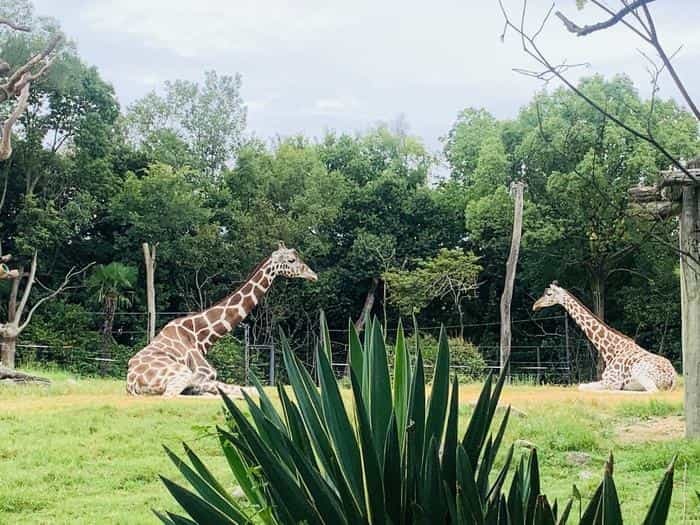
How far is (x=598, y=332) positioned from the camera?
1170cm

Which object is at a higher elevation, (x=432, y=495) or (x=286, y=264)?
(x=286, y=264)

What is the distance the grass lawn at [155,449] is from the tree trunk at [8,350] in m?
5.54

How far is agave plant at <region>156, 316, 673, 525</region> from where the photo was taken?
131 centimetres

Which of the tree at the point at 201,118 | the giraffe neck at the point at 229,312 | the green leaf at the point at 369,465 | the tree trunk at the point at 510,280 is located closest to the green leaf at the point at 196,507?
the green leaf at the point at 369,465

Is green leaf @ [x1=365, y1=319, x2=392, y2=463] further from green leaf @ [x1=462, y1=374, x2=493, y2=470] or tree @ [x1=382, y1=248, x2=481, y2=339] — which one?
tree @ [x1=382, y1=248, x2=481, y2=339]

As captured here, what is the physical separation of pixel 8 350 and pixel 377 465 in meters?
13.5

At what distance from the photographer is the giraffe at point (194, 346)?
8.84m

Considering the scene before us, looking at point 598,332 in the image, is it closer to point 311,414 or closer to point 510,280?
point 510,280

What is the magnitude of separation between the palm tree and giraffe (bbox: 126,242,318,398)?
171 inches

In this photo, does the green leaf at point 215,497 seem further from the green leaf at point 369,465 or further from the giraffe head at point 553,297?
the giraffe head at point 553,297

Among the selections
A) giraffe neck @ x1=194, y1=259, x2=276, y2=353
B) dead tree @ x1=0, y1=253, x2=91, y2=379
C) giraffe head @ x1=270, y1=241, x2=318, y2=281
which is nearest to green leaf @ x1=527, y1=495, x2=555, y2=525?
giraffe neck @ x1=194, y1=259, x2=276, y2=353

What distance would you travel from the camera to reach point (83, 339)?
49.2 feet

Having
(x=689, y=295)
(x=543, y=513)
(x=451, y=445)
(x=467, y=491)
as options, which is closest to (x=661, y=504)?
(x=543, y=513)

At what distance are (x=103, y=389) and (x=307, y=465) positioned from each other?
8.80 m
